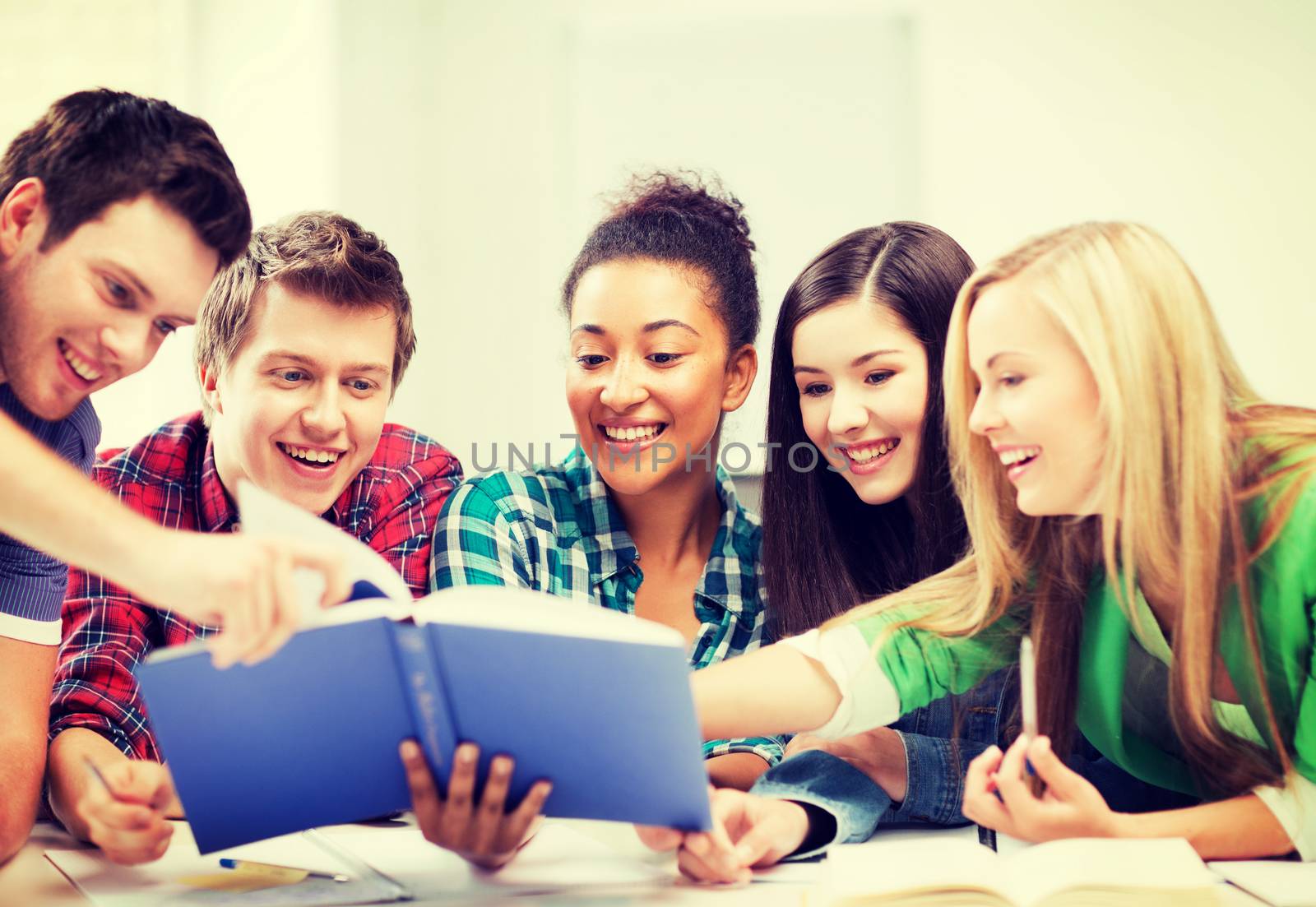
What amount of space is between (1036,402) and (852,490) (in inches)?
19.6

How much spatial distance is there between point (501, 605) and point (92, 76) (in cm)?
257

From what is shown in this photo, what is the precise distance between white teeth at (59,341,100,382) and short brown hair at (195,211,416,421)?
35 cm

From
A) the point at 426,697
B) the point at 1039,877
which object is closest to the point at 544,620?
the point at 426,697

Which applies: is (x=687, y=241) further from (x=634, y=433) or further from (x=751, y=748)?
(x=751, y=748)

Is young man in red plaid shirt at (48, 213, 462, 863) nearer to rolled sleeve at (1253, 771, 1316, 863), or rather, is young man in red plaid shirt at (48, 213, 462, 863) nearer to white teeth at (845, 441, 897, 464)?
white teeth at (845, 441, 897, 464)

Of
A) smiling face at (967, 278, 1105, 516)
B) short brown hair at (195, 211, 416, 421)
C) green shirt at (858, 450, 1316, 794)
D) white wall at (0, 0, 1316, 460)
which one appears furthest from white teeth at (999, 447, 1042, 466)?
white wall at (0, 0, 1316, 460)

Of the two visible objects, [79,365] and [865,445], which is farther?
[865,445]

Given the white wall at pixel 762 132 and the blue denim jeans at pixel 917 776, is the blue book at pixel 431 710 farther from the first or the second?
the white wall at pixel 762 132

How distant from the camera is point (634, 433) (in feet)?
4.91

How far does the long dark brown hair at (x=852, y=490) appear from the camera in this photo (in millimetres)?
1414

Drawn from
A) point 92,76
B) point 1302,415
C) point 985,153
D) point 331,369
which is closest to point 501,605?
point 331,369

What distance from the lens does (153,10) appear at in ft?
9.50

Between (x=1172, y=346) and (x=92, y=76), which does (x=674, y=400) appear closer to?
(x=1172, y=346)

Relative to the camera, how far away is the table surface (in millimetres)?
878
